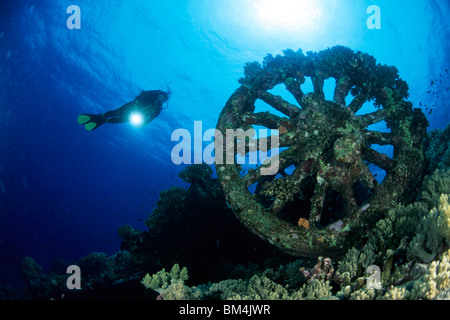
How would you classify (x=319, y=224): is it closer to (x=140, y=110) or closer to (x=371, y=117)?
(x=371, y=117)

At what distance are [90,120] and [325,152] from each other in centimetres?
1112

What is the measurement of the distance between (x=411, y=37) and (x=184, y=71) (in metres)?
20.4

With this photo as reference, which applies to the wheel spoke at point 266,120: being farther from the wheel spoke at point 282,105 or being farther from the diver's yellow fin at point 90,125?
the diver's yellow fin at point 90,125

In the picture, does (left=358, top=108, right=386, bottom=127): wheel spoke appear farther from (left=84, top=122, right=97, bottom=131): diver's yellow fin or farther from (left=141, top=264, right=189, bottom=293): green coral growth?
(left=84, top=122, right=97, bottom=131): diver's yellow fin

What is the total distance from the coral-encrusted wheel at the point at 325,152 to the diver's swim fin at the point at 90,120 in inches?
353

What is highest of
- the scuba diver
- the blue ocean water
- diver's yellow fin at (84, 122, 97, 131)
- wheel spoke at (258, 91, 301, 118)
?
the blue ocean water

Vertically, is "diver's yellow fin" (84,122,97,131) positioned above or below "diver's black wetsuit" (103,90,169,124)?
below

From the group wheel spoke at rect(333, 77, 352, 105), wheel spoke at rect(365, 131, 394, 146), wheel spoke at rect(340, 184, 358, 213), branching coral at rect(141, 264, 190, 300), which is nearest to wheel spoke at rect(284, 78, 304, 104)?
wheel spoke at rect(333, 77, 352, 105)

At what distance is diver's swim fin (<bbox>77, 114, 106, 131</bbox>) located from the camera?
11117mm

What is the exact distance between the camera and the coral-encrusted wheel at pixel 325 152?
3.68m

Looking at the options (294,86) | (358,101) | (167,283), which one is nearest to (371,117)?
(358,101)

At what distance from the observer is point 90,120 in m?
11.4

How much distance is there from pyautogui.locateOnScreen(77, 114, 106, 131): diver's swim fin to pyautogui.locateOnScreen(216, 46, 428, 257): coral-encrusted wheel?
8.96 metres

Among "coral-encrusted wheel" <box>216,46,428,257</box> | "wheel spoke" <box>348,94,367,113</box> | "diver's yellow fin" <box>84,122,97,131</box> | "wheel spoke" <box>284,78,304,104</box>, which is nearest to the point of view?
"coral-encrusted wheel" <box>216,46,428,257</box>
